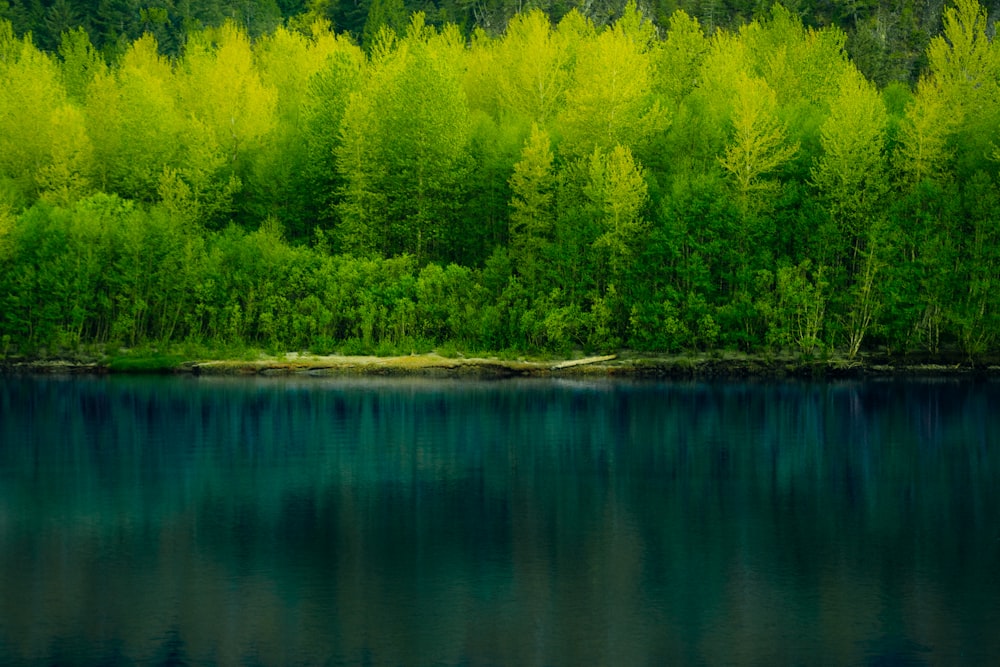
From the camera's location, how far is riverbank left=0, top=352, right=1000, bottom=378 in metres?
62.8

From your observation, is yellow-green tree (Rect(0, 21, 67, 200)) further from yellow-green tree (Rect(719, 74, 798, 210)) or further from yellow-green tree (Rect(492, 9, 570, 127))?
yellow-green tree (Rect(719, 74, 798, 210))

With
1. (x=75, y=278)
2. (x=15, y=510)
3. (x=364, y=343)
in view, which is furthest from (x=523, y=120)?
(x=15, y=510)

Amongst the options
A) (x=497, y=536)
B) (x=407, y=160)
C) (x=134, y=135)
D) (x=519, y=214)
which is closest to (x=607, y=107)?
(x=519, y=214)

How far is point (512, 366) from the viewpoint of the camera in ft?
207

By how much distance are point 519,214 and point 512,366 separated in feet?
31.0

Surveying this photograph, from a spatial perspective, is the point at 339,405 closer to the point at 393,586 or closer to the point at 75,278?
the point at 75,278

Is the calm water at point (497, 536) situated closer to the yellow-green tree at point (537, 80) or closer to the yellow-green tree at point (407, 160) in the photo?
the yellow-green tree at point (407, 160)

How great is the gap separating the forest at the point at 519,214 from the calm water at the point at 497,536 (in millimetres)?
18165

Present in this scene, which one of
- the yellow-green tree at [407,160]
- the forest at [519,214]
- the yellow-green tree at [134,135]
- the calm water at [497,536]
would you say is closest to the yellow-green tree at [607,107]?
the forest at [519,214]

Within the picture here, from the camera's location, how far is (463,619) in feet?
67.6

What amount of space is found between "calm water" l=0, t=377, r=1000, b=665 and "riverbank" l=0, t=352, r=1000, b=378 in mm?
15110

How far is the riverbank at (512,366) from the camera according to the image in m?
62.8

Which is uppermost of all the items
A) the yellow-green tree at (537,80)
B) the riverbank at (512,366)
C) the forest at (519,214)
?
the yellow-green tree at (537,80)

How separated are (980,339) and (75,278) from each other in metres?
45.4
